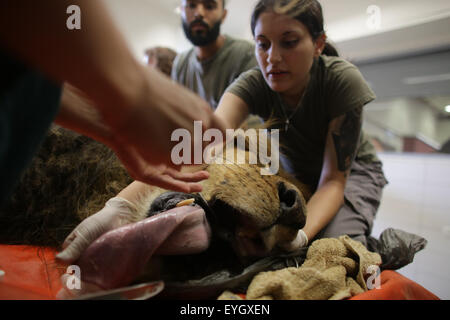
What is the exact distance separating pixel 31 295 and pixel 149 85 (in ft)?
1.28

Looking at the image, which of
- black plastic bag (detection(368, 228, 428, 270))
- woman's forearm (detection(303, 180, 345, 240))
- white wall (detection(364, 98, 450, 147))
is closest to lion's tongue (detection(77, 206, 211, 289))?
woman's forearm (detection(303, 180, 345, 240))

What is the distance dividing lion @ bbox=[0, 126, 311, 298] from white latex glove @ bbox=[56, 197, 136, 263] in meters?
0.04

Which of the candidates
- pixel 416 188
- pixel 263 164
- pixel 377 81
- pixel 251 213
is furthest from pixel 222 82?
pixel 416 188

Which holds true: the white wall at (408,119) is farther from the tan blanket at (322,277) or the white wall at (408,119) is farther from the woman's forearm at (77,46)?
the woman's forearm at (77,46)

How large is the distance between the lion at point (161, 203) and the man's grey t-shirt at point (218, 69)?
23cm

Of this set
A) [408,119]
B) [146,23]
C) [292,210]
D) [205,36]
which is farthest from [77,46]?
[408,119]

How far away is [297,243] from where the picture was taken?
0.58m

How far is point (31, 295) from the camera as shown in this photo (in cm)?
46

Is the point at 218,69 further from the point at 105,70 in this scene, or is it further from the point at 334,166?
the point at 105,70

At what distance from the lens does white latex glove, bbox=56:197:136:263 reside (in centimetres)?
45

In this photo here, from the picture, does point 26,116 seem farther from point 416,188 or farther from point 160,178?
point 416,188

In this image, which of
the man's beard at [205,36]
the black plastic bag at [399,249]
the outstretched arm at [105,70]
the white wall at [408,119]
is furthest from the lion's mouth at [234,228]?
the white wall at [408,119]

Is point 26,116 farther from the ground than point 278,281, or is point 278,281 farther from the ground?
point 26,116

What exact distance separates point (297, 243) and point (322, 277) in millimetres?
92
